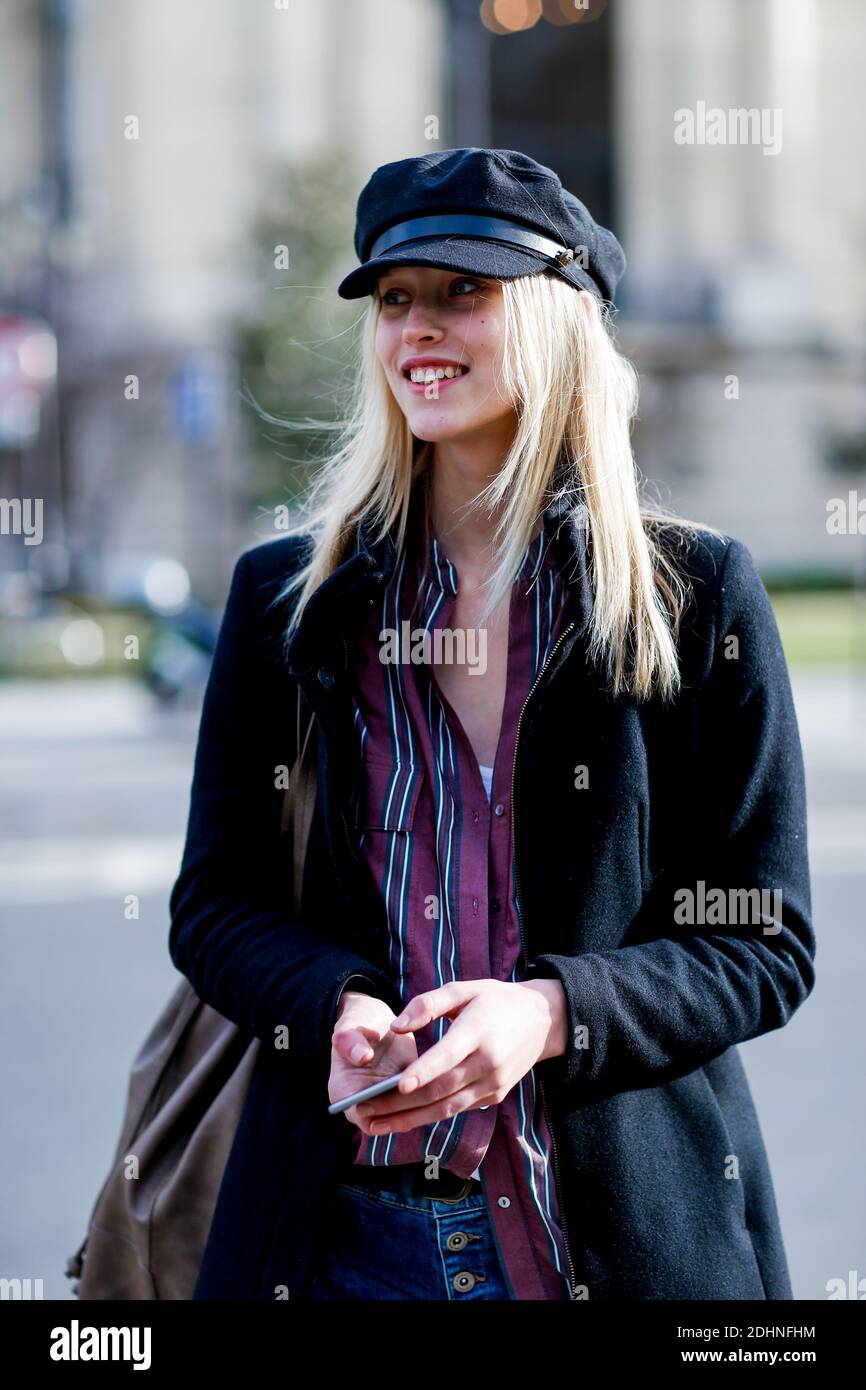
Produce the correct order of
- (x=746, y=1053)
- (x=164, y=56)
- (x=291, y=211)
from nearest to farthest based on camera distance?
(x=746, y=1053) → (x=291, y=211) → (x=164, y=56)

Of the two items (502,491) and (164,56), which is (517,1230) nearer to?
(502,491)

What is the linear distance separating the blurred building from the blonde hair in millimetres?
23907

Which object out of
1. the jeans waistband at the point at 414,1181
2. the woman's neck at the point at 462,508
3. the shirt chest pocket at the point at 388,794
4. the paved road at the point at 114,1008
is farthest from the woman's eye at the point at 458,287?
the paved road at the point at 114,1008

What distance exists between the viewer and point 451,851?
71.1 inches

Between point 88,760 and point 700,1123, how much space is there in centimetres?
1153

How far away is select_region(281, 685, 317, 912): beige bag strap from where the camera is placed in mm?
1907

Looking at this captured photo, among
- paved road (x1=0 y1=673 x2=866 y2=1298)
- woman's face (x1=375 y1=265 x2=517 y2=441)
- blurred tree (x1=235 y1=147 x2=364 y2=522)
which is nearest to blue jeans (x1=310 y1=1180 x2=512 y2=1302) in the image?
woman's face (x1=375 y1=265 x2=517 y2=441)

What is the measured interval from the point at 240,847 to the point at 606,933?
46cm

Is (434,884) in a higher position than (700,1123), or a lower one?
higher

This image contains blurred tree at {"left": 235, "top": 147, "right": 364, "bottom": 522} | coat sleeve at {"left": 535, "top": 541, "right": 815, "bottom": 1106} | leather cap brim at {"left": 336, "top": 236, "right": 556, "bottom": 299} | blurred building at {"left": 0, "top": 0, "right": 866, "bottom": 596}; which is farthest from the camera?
blurred building at {"left": 0, "top": 0, "right": 866, "bottom": 596}

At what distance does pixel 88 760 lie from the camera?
12.9m

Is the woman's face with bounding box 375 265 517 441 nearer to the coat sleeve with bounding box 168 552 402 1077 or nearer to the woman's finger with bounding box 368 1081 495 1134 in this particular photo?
the coat sleeve with bounding box 168 552 402 1077
